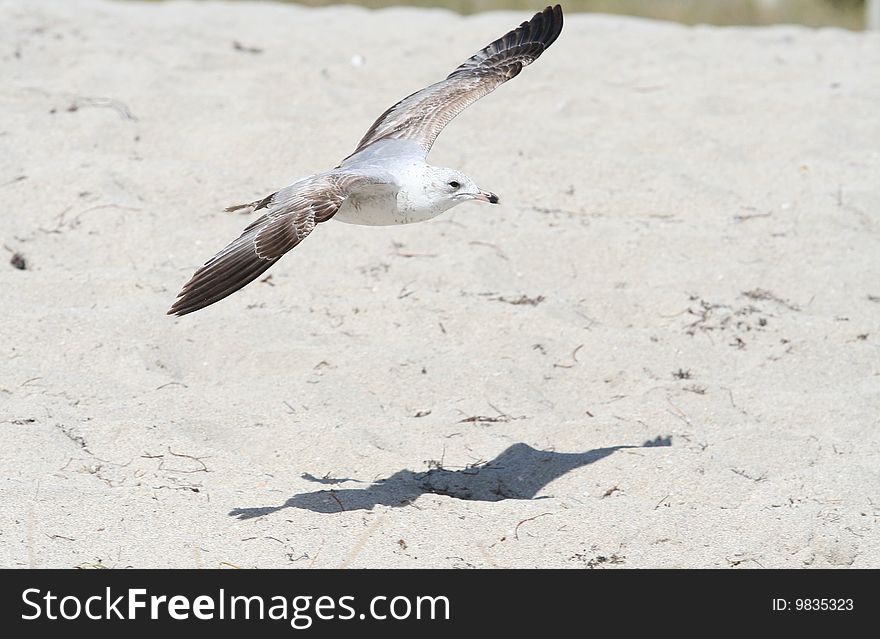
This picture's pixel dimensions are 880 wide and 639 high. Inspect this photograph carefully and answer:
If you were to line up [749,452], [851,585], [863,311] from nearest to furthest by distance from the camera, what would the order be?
[851,585] → [749,452] → [863,311]

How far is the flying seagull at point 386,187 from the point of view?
3.91 m

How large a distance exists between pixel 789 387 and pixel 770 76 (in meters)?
3.36

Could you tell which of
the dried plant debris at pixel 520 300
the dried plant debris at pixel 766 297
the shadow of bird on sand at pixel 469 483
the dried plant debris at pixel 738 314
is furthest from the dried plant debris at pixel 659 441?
the dried plant debris at pixel 766 297

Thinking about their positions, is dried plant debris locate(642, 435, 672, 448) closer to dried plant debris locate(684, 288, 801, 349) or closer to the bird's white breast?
dried plant debris locate(684, 288, 801, 349)

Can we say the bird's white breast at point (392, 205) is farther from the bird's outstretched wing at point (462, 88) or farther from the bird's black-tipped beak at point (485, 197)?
the bird's outstretched wing at point (462, 88)

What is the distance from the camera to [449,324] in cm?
496

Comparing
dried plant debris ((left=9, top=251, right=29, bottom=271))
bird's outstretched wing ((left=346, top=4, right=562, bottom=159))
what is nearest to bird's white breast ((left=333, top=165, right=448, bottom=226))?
bird's outstretched wing ((left=346, top=4, right=562, bottom=159))

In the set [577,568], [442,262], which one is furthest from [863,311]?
[577,568]

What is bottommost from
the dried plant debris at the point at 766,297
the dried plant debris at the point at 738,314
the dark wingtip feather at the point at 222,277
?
the dried plant debris at the point at 738,314

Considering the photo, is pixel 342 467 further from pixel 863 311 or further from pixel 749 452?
pixel 863 311

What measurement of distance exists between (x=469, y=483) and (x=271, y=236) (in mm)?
982

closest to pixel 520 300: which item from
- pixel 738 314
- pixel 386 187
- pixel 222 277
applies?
pixel 738 314

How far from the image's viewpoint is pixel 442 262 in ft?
17.7

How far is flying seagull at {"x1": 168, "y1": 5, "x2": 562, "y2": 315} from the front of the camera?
3908 mm
